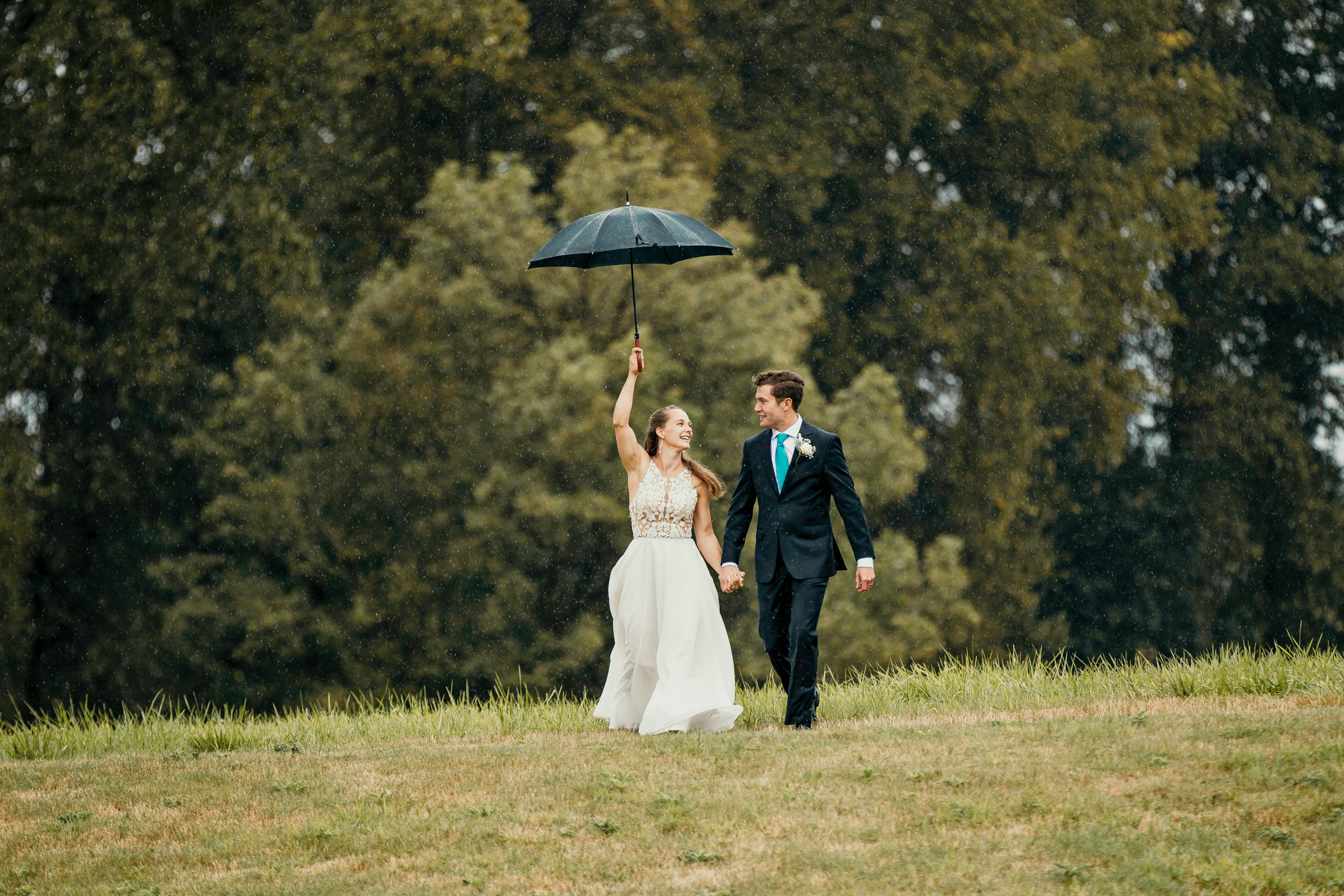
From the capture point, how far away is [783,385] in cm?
805

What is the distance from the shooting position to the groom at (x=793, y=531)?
7.86 meters

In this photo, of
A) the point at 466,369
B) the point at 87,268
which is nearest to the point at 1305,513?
the point at 466,369

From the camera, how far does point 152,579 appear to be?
21.4m

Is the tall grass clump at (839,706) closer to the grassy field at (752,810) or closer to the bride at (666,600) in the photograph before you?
the grassy field at (752,810)

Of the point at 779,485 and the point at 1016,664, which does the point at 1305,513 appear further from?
the point at 779,485

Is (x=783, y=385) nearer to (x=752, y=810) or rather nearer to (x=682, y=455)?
(x=682, y=455)

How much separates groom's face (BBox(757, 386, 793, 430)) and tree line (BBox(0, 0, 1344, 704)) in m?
10.7

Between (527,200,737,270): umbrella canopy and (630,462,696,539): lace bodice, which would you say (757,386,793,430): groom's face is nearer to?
(630,462,696,539): lace bodice

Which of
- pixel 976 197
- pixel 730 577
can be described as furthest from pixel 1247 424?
pixel 730 577

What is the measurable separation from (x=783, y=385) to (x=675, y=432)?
79 cm

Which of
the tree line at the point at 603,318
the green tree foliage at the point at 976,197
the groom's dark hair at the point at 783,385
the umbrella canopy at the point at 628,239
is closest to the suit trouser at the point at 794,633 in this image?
the groom's dark hair at the point at 783,385

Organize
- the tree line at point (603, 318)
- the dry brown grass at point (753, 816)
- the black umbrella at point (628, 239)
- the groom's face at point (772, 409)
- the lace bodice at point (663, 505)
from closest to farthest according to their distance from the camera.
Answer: the dry brown grass at point (753, 816)
the groom's face at point (772, 409)
the black umbrella at point (628, 239)
the lace bodice at point (663, 505)
the tree line at point (603, 318)

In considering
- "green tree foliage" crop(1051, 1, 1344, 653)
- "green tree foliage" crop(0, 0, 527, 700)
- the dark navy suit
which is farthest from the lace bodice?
"green tree foliage" crop(1051, 1, 1344, 653)

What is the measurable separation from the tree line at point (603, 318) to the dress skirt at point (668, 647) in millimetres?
10323
